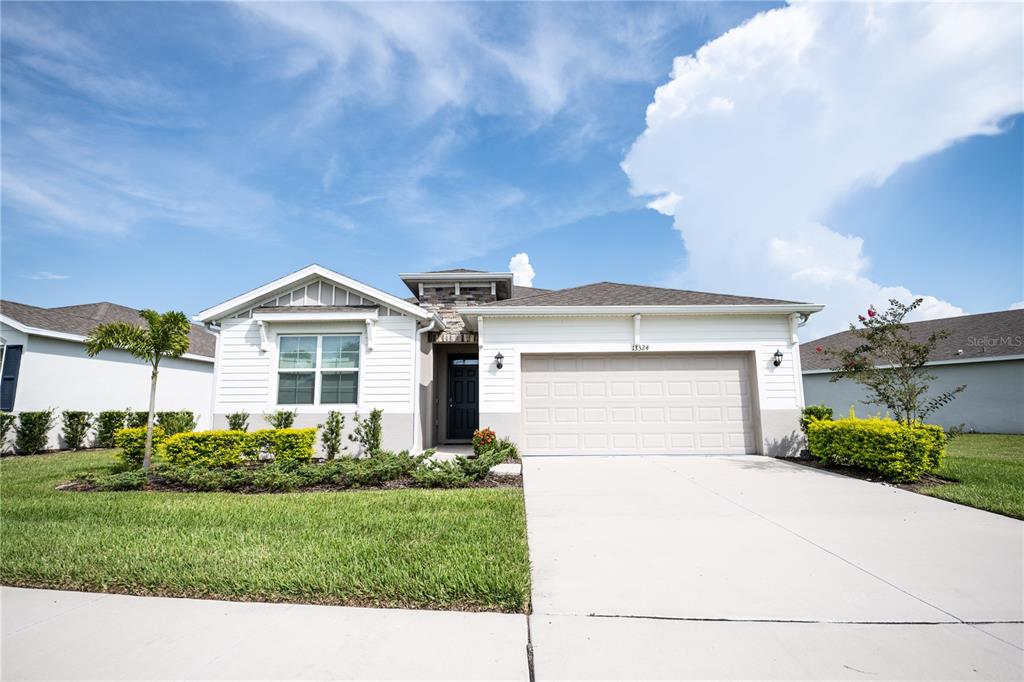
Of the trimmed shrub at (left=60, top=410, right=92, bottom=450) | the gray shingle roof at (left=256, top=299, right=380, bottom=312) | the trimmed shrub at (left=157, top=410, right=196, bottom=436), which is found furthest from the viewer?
the trimmed shrub at (left=60, top=410, right=92, bottom=450)

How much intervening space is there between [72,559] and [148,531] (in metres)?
0.81

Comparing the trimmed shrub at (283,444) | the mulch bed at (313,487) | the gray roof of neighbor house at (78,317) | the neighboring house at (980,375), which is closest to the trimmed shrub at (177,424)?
the gray roof of neighbor house at (78,317)

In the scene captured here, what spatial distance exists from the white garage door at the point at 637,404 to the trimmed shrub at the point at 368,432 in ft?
10.5

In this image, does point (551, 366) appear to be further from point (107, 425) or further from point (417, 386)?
point (107, 425)

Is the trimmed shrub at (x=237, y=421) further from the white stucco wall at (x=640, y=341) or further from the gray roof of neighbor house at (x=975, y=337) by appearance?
the gray roof of neighbor house at (x=975, y=337)

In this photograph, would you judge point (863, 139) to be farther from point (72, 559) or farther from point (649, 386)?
point (72, 559)


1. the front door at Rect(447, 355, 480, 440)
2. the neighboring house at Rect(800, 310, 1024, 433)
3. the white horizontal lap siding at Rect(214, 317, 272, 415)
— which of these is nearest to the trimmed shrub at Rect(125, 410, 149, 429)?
the white horizontal lap siding at Rect(214, 317, 272, 415)

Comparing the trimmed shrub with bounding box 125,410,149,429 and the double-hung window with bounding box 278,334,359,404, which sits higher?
the double-hung window with bounding box 278,334,359,404

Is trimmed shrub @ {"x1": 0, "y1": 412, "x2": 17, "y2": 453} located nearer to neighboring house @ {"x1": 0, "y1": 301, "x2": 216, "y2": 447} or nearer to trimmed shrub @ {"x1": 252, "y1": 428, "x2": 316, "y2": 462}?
neighboring house @ {"x1": 0, "y1": 301, "x2": 216, "y2": 447}

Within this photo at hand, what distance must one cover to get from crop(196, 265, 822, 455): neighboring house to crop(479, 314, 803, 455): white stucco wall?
2cm

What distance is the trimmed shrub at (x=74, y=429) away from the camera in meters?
12.5

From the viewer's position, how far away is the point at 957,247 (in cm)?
1139

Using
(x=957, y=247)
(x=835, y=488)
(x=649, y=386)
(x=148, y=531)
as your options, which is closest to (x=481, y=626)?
(x=148, y=531)

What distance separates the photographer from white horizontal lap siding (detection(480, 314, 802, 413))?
10.0 metres
